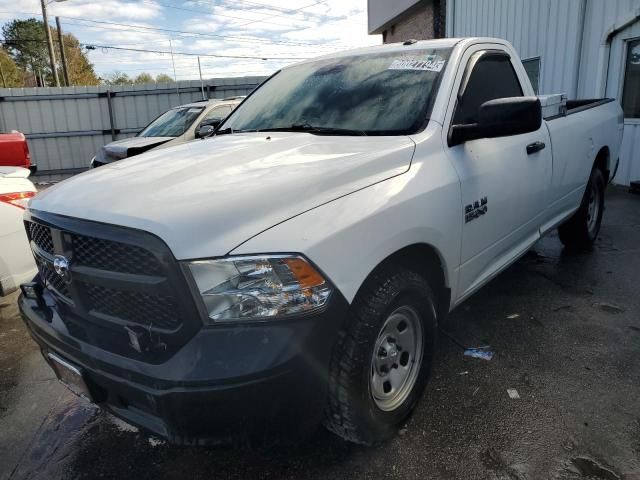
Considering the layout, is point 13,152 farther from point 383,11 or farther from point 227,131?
point 383,11

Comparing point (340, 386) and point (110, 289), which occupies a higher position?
point (110, 289)

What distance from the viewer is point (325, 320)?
1.81 meters

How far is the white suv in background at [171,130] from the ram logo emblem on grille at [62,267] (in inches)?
230

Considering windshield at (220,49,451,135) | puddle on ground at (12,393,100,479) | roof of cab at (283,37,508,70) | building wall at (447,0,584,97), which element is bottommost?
puddle on ground at (12,393,100,479)

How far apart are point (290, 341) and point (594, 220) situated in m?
4.56

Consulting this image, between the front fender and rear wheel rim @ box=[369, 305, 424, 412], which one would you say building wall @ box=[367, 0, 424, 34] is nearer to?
the front fender

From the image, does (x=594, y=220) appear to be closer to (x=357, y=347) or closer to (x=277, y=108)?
(x=277, y=108)

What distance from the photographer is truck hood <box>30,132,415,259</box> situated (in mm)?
1771

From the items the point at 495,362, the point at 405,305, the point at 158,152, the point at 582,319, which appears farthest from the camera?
the point at 582,319

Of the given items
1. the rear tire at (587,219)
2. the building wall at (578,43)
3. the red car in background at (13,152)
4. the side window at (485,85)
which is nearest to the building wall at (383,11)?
the building wall at (578,43)

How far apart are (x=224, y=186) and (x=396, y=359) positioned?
1.14 metres

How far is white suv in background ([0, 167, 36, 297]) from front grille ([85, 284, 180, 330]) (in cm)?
252

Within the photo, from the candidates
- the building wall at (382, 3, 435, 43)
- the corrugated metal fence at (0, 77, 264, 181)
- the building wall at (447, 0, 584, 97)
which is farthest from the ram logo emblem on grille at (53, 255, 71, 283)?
the building wall at (382, 3, 435, 43)

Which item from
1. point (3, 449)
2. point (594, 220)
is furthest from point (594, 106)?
point (3, 449)
